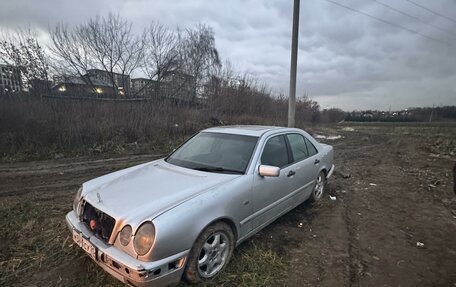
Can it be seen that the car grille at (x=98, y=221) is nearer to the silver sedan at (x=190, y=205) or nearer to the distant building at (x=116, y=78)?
the silver sedan at (x=190, y=205)

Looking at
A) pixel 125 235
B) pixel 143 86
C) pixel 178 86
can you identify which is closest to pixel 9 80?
pixel 143 86

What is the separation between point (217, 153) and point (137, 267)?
1762 mm

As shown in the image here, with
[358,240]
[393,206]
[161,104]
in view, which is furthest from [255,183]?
[161,104]

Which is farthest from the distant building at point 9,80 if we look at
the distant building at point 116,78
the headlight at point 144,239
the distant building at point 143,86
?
the headlight at point 144,239

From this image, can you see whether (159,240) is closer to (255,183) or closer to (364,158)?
(255,183)

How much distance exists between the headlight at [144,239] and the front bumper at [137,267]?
0.29 ft

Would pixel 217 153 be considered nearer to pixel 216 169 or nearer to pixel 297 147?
pixel 216 169

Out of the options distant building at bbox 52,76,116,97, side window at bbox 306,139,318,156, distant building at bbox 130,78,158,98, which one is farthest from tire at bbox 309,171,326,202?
distant building at bbox 130,78,158,98

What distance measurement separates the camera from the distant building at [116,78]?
52.7 ft

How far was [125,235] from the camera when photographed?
207 cm

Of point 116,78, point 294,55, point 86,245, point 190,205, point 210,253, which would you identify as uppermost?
point 116,78

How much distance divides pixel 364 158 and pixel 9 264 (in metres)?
10.7

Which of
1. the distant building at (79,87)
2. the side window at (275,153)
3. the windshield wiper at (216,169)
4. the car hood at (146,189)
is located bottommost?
the car hood at (146,189)

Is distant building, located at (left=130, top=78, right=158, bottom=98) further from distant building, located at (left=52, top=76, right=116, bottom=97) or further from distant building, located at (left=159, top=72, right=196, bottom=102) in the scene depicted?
distant building, located at (left=52, top=76, right=116, bottom=97)
